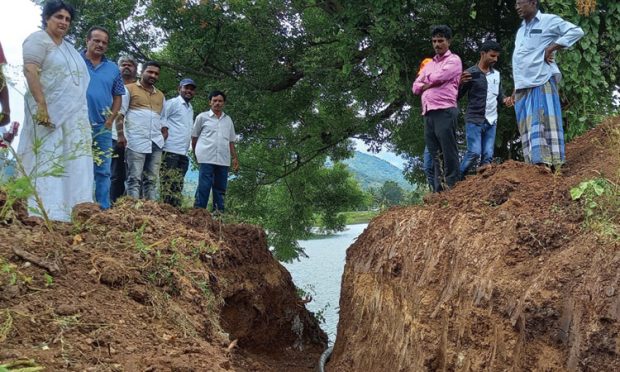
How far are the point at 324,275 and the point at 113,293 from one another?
22233 mm

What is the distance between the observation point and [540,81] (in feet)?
18.2

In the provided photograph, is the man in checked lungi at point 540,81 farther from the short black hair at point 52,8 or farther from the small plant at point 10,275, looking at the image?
the small plant at point 10,275

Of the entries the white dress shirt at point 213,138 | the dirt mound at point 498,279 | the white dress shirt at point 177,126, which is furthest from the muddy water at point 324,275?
the dirt mound at point 498,279

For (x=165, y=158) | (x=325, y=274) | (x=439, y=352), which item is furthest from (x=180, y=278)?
(x=325, y=274)

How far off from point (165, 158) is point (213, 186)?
2.66ft

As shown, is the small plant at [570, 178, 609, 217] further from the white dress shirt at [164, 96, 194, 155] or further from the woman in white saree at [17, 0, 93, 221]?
the white dress shirt at [164, 96, 194, 155]

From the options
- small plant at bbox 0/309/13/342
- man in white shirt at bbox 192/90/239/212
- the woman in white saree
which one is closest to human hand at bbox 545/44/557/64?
man in white shirt at bbox 192/90/239/212

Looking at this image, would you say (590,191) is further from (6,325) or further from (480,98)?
(6,325)

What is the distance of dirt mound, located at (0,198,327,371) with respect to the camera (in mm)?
2398

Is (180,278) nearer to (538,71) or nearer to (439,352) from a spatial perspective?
(439,352)

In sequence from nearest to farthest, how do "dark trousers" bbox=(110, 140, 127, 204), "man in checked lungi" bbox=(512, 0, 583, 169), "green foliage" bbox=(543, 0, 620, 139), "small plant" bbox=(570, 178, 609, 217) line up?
1. "small plant" bbox=(570, 178, 609, 217)
2. "man in checked lungi" bbox=(512, 0, 583, 169)
3. "dark trousers" bbox=(110, 140, 127, 204)
4. "green foliage" bbox=(543, 0, 620, 139)

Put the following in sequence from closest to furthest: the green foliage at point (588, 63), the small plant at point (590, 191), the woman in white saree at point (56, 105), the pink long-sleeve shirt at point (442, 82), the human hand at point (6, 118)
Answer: the small plant at point (590, 191) < the human hand at point (6, 118) < the woman in white saree at point (56, 105) < the pink long-sleeve shirt at point (442, 82) < the green foliage at point (588, 63)

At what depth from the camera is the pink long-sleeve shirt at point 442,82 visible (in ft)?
19.8

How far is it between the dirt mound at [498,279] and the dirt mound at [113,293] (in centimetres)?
167
